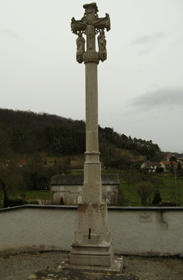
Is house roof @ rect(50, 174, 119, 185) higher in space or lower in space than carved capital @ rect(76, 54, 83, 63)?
lower

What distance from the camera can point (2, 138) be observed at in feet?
74.5

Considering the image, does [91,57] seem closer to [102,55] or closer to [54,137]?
[102,55]

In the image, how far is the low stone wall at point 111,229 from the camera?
770 centimetres

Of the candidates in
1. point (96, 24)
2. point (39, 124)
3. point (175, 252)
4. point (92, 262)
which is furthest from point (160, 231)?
point (39, 124)

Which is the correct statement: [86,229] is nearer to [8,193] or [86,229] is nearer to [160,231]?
[160,231]

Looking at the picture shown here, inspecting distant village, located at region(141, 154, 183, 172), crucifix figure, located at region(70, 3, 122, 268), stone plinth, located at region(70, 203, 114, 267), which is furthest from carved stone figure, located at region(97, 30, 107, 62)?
distant village, located at region(141, 154, 183, 172)

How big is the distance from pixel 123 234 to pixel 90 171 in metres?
2.87

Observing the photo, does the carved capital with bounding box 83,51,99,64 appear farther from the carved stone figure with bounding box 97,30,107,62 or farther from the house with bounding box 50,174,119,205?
the house with bounding box 50,174,119,205

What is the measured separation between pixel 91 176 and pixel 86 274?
7.44 feet

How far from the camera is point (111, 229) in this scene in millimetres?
7961

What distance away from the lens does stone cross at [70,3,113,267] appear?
19.4 feet

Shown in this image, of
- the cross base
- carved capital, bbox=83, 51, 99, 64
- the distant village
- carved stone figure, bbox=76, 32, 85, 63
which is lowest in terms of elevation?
the cross base

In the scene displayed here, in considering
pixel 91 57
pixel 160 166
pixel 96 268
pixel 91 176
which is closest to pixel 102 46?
pixel 91 57

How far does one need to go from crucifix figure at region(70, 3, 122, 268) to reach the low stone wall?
1.87 metres
